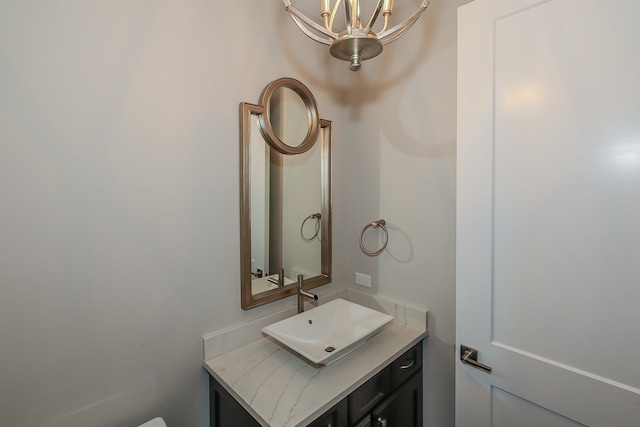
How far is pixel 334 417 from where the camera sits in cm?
100

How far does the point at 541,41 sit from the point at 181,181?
4.59 ft

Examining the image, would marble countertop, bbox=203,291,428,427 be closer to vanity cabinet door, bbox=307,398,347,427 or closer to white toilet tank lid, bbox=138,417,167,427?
vanity cabinet door, bbox=307,398,347,427

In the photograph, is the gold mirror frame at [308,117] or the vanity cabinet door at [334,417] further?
the gold mirror frame at [308,117]

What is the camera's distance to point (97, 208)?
93 cm

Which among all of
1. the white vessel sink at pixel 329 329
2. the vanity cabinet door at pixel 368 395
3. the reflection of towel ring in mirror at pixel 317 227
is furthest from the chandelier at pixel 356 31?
the vanity cabinet door at pixel 368 395

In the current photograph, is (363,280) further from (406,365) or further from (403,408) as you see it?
(403,408)

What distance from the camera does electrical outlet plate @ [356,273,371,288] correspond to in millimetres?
1718

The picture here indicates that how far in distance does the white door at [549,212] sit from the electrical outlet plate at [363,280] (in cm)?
63

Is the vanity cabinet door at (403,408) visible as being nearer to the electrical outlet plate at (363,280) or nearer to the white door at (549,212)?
the white door at (549,212)

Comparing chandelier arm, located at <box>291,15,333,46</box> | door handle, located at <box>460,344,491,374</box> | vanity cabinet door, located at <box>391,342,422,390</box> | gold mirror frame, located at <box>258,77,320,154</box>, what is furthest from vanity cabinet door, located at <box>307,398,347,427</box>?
chandelier arm, located at <box>291,15,333,46</box>

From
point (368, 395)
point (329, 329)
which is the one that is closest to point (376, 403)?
point (368, 395)

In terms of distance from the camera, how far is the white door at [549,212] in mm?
810

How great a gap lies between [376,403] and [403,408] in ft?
0.96

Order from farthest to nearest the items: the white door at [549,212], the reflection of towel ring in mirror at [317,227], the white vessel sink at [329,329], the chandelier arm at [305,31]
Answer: the reflection of towel ring in mirror at [317,227], the white vessel sink at [329,329], the chandelier arm at [305,31], the white door at [549,212]
